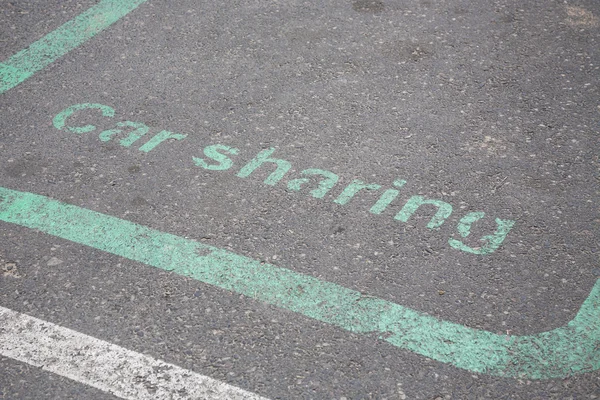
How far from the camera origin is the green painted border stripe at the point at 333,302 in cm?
277

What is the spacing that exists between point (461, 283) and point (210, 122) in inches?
72.9

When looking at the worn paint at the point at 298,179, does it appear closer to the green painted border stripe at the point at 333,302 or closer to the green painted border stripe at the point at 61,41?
the green painted border stripe at the point at 333,302

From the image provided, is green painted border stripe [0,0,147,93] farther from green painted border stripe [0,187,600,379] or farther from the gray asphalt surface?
green painted border stripe [0,187,600,379]

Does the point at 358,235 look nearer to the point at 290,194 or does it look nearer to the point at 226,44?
the point at 290,194

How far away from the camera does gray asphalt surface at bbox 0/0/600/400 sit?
111 inches

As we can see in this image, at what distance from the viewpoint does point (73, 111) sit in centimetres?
420

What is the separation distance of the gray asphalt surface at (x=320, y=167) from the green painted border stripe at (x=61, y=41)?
12 cm

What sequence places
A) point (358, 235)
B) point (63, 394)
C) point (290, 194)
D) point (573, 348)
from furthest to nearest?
point (290, 194), point (358, 235), point (573, 348), point (63, 394)

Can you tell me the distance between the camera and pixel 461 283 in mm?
3105

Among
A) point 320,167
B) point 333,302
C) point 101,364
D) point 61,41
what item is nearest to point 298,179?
point 320,167

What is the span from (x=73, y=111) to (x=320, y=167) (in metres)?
1.64

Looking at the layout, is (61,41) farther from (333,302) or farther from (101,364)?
(333,302)

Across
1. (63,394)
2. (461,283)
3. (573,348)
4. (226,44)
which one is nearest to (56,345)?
(63,394)

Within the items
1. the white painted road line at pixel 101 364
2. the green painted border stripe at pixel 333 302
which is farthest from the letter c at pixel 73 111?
the white painted road line at pixel 101 364
